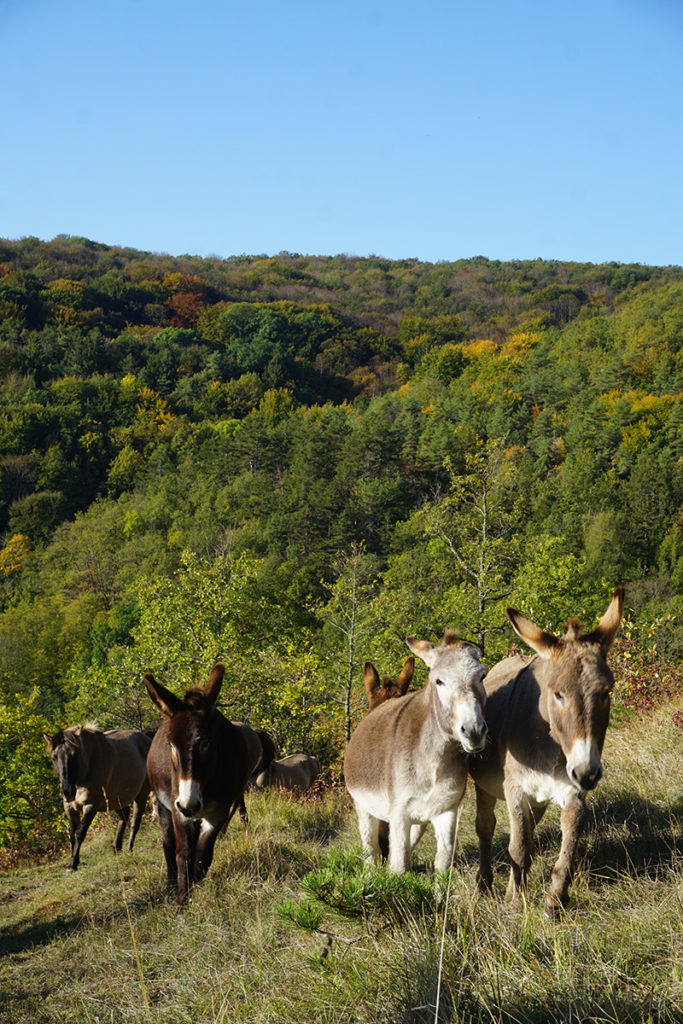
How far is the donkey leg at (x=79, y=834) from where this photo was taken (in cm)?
1023

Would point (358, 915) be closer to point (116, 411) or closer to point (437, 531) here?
point (437, 531)

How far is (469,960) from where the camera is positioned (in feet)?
11.3

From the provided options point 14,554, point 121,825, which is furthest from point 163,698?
point 14,554

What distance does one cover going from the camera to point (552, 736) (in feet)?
13.9

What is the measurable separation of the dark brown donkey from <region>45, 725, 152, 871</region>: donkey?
3.85 metres

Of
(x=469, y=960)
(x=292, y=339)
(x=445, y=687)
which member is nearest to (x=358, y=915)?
(x=469, y=960)

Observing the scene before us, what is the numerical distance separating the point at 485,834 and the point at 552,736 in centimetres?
136

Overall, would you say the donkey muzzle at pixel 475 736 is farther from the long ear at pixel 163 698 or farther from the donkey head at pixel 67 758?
the donkey head at pixel 67 758

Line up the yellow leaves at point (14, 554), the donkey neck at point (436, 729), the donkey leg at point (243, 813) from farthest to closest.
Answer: the yellow leaves at point (14, 554)
the donkey leg at point (243, 813)
the donkey neck at point (436, 729)

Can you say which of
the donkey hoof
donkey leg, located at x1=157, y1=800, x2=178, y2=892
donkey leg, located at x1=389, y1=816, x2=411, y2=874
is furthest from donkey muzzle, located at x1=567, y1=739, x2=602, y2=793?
donkey leg, located at x1=157, y1=800, x2=178, y2=892

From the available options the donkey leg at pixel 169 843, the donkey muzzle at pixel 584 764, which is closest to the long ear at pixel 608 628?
the donkey muzzle at pixel 584 764

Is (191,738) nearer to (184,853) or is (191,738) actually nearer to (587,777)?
(184,853)

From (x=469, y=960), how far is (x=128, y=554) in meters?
84.6

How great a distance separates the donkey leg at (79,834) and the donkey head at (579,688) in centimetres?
836
